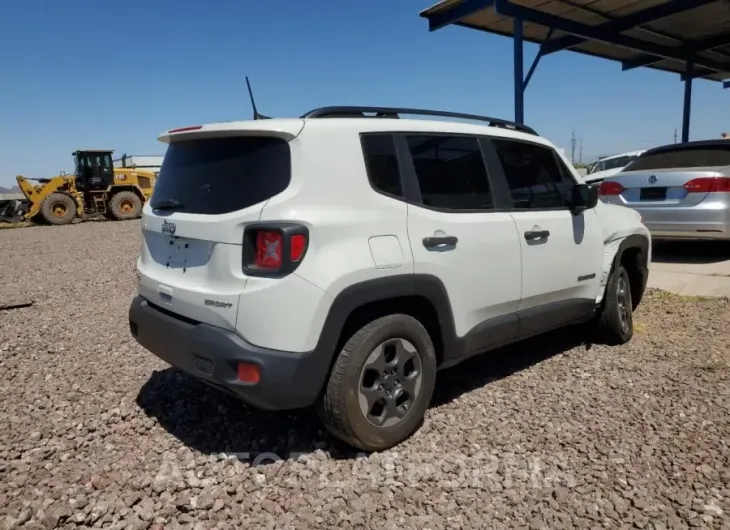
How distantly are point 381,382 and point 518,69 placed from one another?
32.0 feet

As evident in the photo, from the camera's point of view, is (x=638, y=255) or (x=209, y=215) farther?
(x=638, y=255)

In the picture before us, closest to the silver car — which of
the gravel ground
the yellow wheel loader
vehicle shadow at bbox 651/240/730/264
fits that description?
vehicle shadow at bbox 651/240/730/264

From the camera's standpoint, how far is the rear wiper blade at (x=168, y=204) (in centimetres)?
307

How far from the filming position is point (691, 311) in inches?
222

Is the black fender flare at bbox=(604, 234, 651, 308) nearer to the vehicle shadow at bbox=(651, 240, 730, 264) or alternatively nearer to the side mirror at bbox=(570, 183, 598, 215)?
the side mirror at bbox=(570, 183, 598, 215)

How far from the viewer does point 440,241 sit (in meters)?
3.10

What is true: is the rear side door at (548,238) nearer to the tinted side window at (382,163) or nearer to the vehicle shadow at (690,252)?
the tinted side window at (382,163)

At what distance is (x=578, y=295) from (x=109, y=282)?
6.83m

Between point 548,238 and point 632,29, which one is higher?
point 632,29

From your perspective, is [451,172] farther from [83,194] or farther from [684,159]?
[83,194]

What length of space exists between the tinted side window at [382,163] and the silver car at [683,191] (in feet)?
19.2

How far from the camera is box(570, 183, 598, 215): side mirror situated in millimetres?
4000

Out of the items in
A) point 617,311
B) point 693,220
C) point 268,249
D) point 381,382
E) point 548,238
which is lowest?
point 617,311

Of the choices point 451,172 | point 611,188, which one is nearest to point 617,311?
point 451,172
